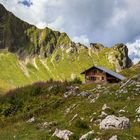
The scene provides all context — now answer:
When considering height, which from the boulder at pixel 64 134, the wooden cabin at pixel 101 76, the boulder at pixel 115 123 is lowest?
the boulder at pixel 64 134

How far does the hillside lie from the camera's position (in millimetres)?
34688

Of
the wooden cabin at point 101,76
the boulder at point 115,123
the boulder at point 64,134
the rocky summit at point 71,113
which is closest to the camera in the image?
the boulder at point 64,134

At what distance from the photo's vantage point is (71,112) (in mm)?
52812

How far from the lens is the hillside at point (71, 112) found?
34.7 meters

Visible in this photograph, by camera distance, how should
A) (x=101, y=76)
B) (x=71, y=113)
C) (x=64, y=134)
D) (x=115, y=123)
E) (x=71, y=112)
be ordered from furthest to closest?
(x=101, y=76) → (x=71, y=112) → (x=71, y=113) → (x=115, y=123) → (x=64, y=134)

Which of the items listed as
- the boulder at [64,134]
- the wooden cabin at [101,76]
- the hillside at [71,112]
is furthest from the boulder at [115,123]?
the wooden cabin at [101,76]

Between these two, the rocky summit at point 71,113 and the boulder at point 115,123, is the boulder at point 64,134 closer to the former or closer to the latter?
the rocky summit at point 71,113

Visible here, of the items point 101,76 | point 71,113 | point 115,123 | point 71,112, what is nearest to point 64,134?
point 115,123

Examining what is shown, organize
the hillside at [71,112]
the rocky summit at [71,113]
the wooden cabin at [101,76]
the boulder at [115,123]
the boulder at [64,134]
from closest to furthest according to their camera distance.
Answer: the boulder at [64,134] → the boulder at [115,123] → the rocky summit at [71,113] → the hillside at [71,112] → the wooden cabin at [101,76]

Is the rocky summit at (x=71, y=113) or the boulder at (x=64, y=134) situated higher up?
the rocky summit at (x=71, y=113)

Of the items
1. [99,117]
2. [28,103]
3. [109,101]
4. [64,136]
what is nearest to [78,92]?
[28,103]

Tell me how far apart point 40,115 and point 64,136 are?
85.4 ft

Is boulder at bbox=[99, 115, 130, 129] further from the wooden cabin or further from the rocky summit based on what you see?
the wooden cabin

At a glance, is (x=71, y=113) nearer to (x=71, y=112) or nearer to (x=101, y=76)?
(x=71, y=112)
